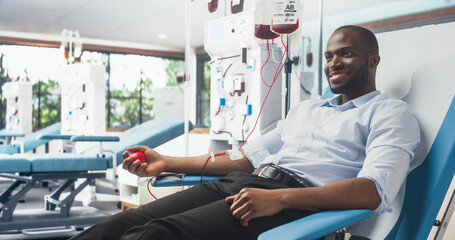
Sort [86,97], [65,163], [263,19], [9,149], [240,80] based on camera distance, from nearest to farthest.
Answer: [263,19]
[240,80]
[65,163]
[86,97]
[9,149]

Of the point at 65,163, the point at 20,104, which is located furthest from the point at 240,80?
the point at 20,104

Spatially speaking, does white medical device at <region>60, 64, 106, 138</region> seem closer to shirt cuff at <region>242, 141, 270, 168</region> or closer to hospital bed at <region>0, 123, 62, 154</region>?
hospital bed at <region>0, 123, 62, 154</region>

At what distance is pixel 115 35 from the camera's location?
333 inches

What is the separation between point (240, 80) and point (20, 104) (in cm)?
432

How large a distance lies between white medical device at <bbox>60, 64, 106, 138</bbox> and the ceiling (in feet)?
5.82

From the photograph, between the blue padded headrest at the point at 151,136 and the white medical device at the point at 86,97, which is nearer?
the blue padded headrest at the point at 151,136

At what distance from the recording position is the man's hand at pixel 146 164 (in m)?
1.56

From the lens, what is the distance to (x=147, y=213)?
128 cm

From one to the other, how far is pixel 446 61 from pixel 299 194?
0.68 meters

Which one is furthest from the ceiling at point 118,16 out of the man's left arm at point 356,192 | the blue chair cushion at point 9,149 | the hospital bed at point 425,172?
the man's left arm at point 356,192

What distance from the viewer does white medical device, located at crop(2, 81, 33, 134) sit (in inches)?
230

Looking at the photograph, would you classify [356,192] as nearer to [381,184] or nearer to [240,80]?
[381,184]

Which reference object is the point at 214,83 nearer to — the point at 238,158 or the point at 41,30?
the point at 238,158

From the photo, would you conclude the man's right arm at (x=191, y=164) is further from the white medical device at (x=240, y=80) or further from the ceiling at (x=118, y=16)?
the ceiling at (x=118, y=16)
